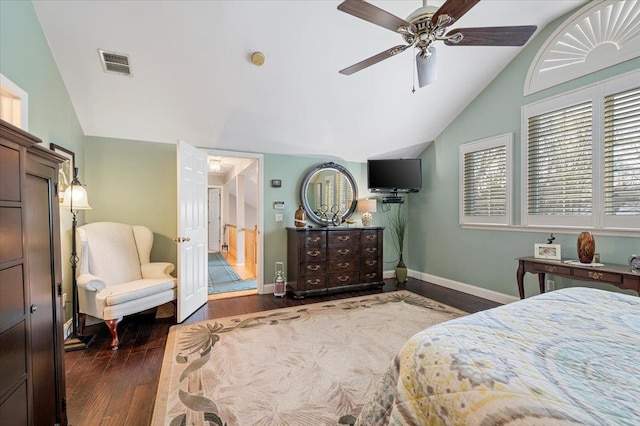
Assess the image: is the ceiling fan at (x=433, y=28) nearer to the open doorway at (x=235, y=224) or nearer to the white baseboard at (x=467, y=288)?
the open doorway at (x=235, y=224)

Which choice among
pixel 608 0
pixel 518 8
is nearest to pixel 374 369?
pixel 518 8

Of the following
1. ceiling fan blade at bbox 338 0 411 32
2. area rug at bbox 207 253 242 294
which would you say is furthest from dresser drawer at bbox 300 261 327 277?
ceiling fan blade at bbox 338 0 411 32

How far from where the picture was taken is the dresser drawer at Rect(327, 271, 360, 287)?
4086mm

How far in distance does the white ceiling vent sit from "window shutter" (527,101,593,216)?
15.0 ft

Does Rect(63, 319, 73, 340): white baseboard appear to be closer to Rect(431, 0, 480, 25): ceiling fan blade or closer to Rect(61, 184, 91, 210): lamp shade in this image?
Rect(61, 184, 91, 210): lamp shade

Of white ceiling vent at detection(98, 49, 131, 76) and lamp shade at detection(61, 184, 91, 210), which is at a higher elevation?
white ceiling vent at detection(98, 49, 131, 76)

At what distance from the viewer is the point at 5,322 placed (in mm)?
983

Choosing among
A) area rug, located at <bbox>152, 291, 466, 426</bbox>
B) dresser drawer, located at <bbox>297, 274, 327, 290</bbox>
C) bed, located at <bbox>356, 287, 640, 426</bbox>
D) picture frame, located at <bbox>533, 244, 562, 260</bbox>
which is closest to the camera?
bed, located at <bbox>356, 287, 640, 426</bbox>

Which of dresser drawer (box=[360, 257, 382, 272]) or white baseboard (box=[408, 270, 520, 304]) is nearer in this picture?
white baseboard (box=[408, 270, 520, 304])

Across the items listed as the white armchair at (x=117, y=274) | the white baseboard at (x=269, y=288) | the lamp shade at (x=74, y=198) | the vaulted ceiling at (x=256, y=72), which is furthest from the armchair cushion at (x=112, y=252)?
the white baseboard at (x=269, y=288)

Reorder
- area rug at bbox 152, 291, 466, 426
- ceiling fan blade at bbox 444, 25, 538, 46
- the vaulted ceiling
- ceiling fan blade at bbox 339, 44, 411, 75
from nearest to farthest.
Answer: area rug at bbox 152, 291, 466, 426
ceiling fan blade at bbox 444, 25, 538, 46
ceiling fan blade at bbox 339, 44, 411, 75
the vaulted ceiling

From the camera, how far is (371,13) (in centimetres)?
173

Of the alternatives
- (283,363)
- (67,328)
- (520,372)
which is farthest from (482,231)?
(67,328)

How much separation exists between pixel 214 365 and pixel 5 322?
1.50 m
